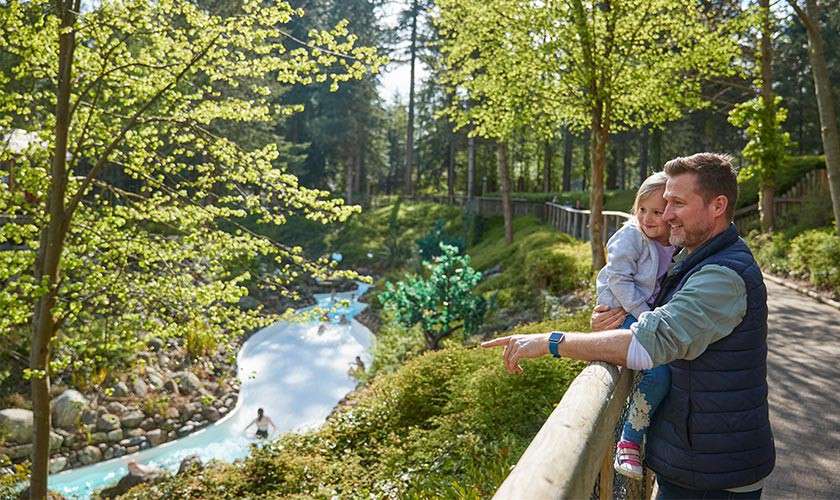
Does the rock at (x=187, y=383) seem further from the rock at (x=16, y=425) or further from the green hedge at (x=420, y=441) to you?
the green hedge at (x=420, y=441)

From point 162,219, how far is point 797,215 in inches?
665

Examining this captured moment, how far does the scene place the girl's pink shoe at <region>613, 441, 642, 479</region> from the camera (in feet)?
8.30

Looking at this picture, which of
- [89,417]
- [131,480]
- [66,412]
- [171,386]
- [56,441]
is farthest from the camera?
[171,386]

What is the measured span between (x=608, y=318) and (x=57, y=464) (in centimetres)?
1454

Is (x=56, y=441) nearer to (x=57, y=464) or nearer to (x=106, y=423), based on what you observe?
(x=57, y=464)

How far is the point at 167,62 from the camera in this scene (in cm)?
823

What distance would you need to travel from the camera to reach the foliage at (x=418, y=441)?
22.2 feet

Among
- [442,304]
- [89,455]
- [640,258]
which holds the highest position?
[640,258]

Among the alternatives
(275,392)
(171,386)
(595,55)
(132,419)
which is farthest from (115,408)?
(595,55)

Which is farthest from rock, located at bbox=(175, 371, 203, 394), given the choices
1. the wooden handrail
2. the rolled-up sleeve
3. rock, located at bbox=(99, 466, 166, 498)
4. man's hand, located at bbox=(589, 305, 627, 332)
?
the rolled-up sleeve

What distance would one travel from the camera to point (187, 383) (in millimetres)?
18375

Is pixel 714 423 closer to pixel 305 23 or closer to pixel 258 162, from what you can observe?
pixel 258 162

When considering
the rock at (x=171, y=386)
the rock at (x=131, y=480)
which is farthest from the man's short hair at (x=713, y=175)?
the rock at (x=171, y=386)

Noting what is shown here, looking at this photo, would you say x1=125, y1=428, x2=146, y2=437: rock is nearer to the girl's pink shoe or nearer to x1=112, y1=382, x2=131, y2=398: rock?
x1=112, y1=382, x2=131, y2=398: rock
